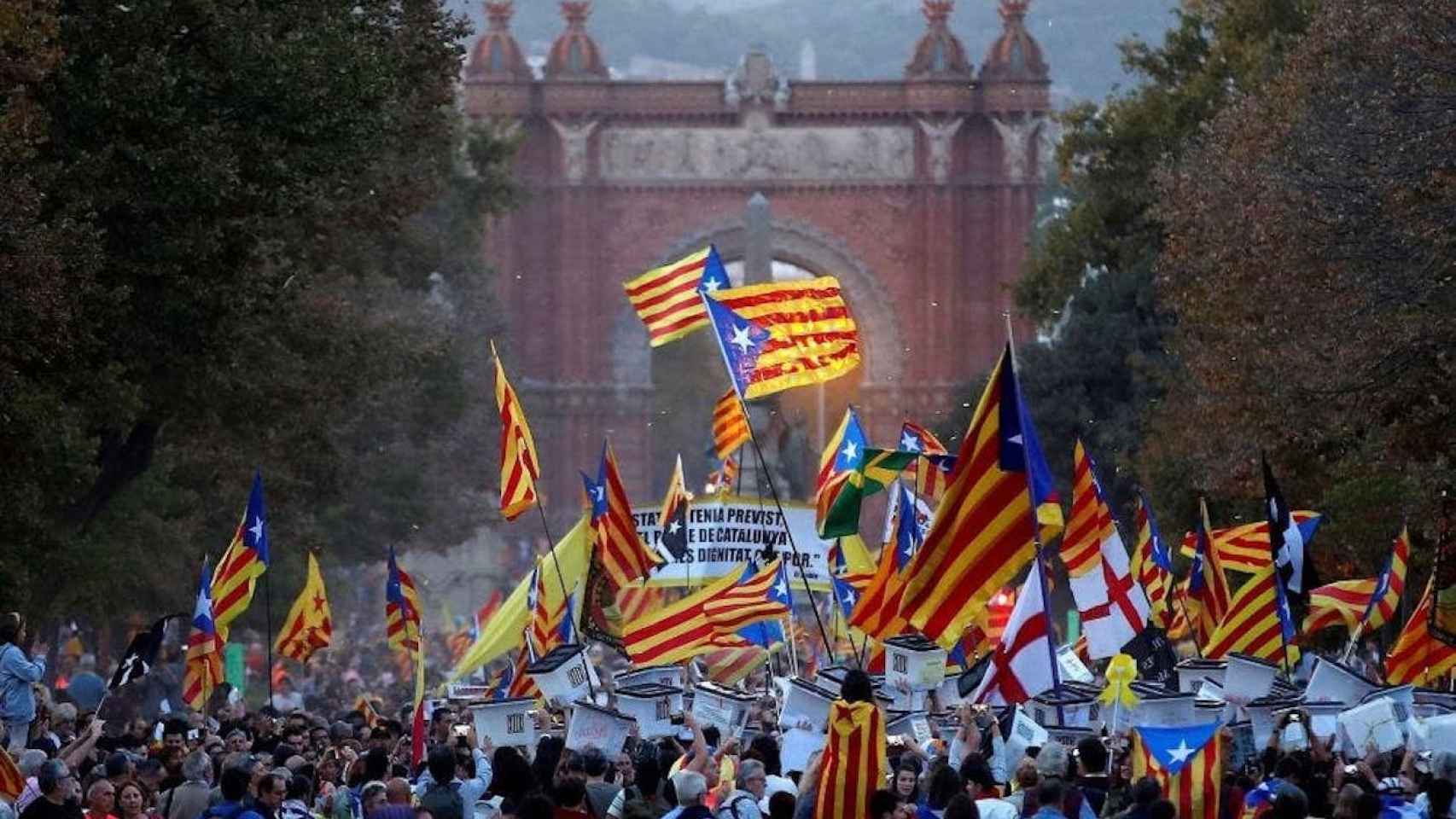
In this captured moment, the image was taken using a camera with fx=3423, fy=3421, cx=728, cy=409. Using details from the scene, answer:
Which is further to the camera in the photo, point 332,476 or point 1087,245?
point 1087,245

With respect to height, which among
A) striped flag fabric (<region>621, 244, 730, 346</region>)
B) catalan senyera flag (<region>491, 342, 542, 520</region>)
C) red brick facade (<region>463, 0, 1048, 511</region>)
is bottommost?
catalan senyera flag (<region>491, 342, 542, 520</region>)

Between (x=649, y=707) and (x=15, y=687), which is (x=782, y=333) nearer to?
(x=649, y=707)

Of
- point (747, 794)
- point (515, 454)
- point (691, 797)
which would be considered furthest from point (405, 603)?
point (691, 797)

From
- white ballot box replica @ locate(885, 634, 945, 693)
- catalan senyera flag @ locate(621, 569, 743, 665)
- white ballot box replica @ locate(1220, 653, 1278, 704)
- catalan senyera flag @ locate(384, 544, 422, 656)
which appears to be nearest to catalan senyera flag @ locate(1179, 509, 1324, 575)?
catalan senyera flag @ locate(621, 569, 743, 665)

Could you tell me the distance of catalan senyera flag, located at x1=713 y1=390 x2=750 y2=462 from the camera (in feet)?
99.4

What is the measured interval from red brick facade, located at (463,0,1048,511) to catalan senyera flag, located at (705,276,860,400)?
181 ft

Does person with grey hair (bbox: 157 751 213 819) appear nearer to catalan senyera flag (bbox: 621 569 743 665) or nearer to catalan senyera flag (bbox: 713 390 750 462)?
catalan senyera flag (bbox: 621 569 743 665)

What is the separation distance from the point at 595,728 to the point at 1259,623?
7.26 m

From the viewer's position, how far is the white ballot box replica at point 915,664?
2075cm

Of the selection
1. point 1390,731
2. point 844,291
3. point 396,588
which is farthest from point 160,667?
point 844,291

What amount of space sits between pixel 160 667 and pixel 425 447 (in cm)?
2976

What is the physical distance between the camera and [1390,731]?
63.1 ft

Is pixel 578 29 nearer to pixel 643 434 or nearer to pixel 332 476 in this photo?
pixel 643 434

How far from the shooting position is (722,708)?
66.1 ft
